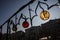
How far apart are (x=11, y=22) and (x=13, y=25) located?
1.13 feet

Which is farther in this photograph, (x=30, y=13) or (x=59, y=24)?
(x=59, y=24)

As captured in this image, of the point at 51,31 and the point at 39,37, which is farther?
the point at 39,37

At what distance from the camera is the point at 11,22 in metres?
8.56

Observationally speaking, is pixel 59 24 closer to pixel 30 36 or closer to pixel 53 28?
pixel 53 28

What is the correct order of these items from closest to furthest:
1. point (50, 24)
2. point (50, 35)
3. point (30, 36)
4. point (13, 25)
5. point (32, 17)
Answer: point (32, 17) < point (13, 25) < point (50, 35) < point (50, 24) < point (30, 36)

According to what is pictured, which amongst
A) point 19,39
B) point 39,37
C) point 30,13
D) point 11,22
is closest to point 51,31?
point 39,37

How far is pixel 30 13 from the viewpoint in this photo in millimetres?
6914

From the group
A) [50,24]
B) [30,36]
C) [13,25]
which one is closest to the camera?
[13,25]

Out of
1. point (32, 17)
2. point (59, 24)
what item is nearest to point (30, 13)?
point (32, 17)

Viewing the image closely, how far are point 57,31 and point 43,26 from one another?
1811 millimetres

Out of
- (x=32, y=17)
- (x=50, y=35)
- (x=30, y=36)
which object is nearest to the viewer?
(x=32, y=17)

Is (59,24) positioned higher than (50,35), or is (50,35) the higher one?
(59,24)

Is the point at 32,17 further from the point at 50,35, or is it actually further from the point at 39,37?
the point at 39,37

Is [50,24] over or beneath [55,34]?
over
